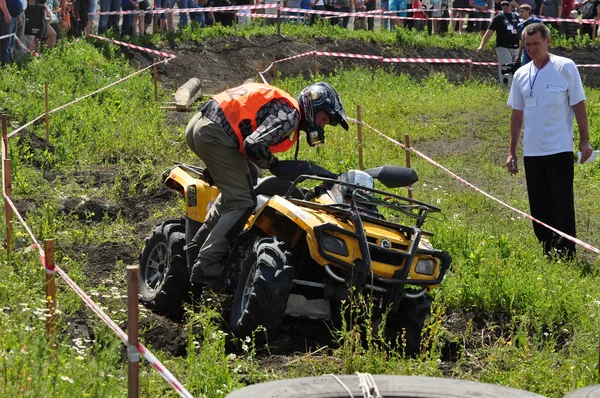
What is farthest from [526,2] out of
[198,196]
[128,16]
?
[198,196]

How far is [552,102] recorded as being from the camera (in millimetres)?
10781

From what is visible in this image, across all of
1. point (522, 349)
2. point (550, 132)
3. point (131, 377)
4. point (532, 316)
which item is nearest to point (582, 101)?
point (550, 132)

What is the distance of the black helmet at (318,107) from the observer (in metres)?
8.43

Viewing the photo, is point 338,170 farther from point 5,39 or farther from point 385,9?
point 385,9

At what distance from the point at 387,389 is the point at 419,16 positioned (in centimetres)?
2402

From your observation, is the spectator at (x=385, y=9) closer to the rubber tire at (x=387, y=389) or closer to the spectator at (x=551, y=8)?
the spectator at (x=551, y=8)

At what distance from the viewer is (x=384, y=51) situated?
89.2 feet

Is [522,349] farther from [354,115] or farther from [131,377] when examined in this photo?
[354,115]

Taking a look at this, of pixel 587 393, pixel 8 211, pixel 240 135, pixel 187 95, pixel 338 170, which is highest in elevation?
pixel 240 135

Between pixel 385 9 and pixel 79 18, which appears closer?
pixel 79 18

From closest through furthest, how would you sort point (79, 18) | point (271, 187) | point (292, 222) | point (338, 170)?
point (292, 222), point (271, 187), point (338, 170), point (79, 18)

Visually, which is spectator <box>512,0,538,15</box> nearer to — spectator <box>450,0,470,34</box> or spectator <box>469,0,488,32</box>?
spectator <box>469,0,488,32</box>

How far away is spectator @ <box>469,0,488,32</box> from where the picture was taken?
28.3m

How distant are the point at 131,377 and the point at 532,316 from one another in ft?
14.5
